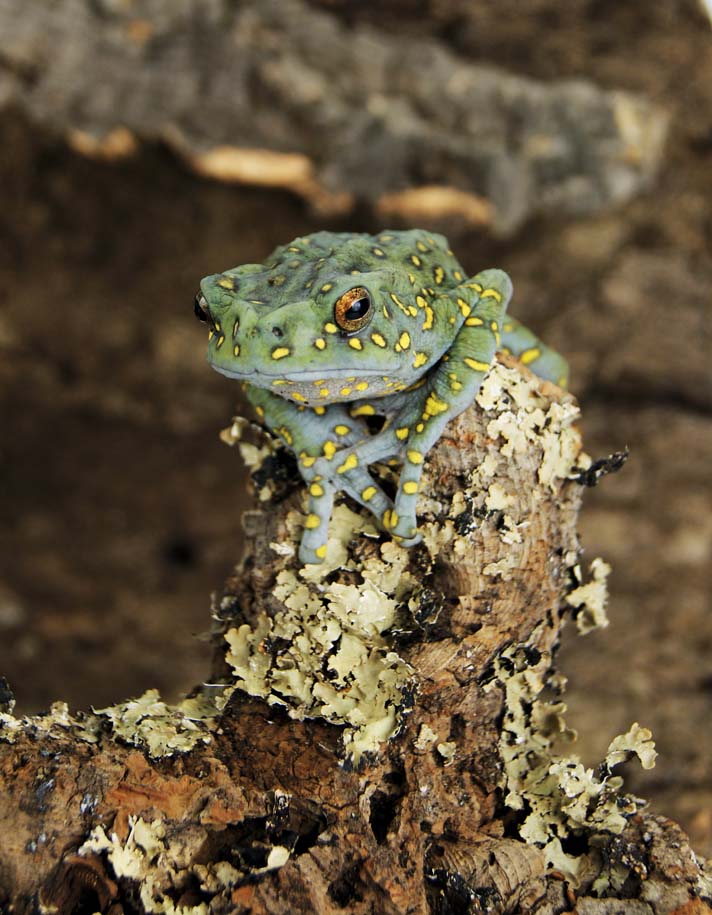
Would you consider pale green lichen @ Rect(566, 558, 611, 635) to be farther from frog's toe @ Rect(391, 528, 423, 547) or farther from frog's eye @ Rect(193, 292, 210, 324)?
frog's eye @ Rect(193, 292, 210, 324)

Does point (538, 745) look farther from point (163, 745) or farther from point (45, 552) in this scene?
point (45, 552)

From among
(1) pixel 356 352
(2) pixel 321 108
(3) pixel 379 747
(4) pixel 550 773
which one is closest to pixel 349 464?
(1) pixel 356 352

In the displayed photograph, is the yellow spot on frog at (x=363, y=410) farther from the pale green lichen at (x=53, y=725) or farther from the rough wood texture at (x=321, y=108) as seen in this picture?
the rough wood texture at (x=321, y=108)

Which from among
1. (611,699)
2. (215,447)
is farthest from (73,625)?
(611,699)

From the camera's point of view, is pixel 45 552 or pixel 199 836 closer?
pixel 199 836

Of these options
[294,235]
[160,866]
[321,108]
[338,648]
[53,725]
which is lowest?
[160,866]

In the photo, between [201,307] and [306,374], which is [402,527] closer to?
[306,374]
